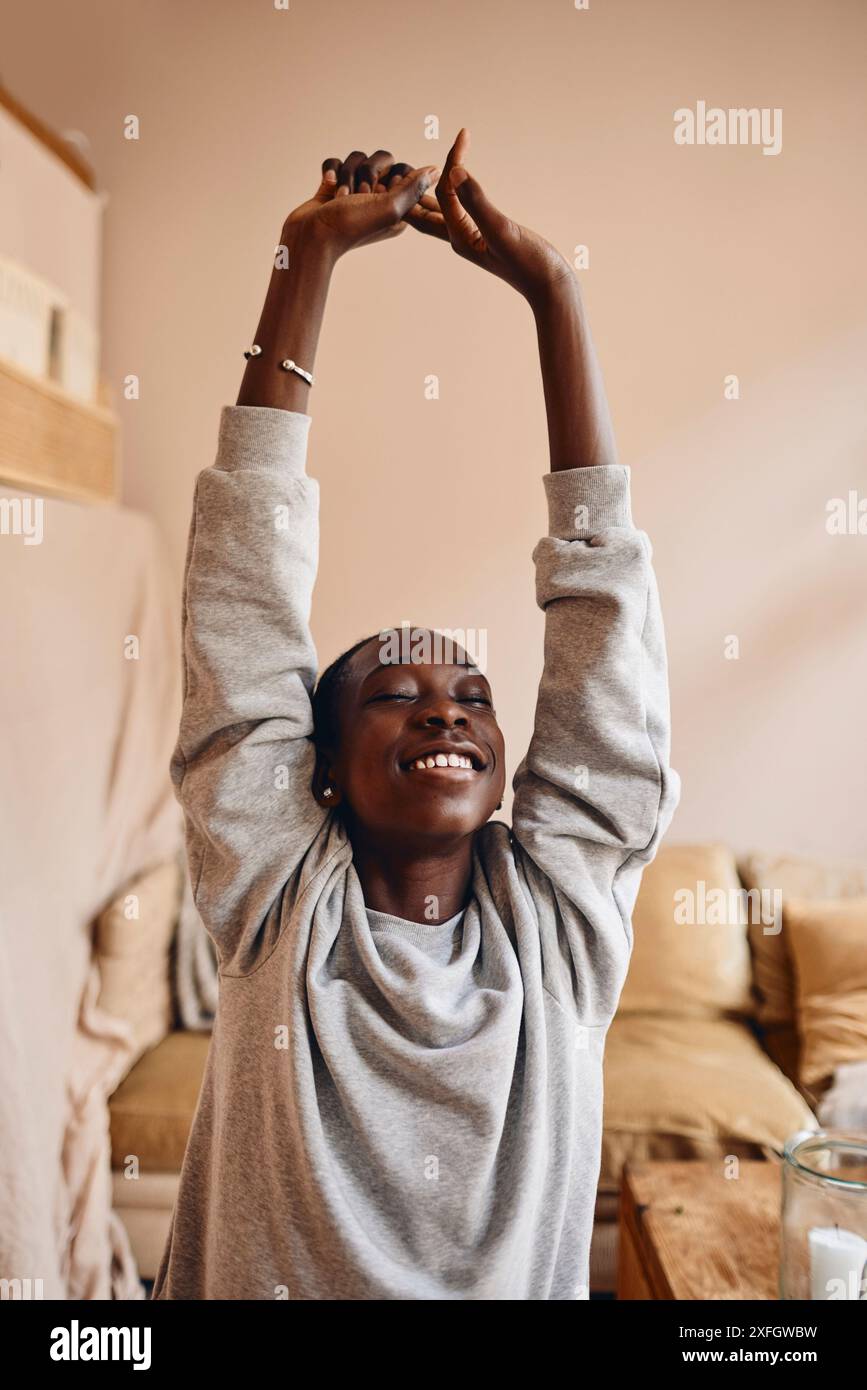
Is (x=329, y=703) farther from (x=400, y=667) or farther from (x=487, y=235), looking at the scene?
(x=487, y=235)

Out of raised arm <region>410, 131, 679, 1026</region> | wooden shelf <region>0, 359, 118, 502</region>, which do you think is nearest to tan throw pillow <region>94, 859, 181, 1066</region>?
wooden shelf <region>0, 359, 118, 502</region>

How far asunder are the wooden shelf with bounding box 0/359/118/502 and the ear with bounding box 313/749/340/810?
34.4 inches

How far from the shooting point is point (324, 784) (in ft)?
1.89

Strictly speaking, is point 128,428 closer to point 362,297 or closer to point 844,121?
point 362,297

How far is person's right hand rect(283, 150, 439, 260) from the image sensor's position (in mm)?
531

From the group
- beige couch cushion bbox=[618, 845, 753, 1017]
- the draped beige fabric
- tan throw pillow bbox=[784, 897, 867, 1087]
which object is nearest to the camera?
the draped beige fabric

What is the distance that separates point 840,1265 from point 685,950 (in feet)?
3.32

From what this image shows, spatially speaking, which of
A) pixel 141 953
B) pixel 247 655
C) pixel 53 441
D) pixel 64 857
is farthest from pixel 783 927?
pixel 247 655

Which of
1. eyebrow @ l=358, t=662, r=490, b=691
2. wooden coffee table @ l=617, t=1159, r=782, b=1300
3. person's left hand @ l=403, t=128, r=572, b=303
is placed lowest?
wooden coffee table @ l=617, t=1159, r=782, b=1300

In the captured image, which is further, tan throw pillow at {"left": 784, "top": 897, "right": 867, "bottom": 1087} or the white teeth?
tan throw pillow at {"left": 784, "top": 897, "right": 867, "bottom": 1087}

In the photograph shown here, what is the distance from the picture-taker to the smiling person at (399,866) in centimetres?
50

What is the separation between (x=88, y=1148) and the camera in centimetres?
138

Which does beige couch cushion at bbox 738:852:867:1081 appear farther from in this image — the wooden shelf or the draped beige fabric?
the wooden shelf
